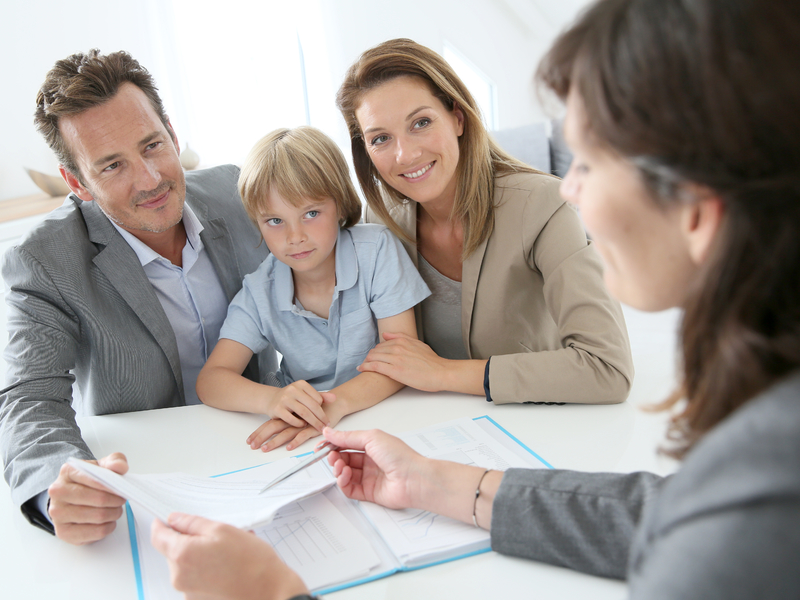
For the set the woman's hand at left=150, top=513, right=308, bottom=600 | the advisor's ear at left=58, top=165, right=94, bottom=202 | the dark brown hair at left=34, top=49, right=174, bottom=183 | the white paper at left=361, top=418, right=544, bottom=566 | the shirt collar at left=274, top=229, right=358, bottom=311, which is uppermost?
the dark brown hair at left=34, top=49, right=174, bottom=183

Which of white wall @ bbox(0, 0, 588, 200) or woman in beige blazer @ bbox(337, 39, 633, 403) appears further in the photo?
white wall @ bbox(0, 0, 588, 200)

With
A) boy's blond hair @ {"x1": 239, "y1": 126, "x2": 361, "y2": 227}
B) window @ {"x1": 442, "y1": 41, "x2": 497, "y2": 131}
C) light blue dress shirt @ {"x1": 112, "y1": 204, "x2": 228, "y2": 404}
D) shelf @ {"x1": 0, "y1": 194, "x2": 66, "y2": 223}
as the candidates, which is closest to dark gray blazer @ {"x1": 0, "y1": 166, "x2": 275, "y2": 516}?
light blue dress shirt @ {"x1": 112, "y1": 204, "x2": 228, "y2": 404}

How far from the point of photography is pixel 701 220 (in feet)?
1.52

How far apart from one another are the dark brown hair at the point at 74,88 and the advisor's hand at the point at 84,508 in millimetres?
914

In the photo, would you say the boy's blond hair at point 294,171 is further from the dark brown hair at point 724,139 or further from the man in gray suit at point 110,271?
the dark brown hair at point 724,139

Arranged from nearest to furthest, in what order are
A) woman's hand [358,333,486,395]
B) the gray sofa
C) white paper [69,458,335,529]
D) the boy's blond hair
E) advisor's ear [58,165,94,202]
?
white paper [69,458,335,529] < woman's hand [358,333,486,395] < the boy's blond hair < advisor's ear [58,165,94,202] < the gray sofa

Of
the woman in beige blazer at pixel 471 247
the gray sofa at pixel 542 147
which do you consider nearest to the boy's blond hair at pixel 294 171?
the woman in beige blazer at pixel 471 247

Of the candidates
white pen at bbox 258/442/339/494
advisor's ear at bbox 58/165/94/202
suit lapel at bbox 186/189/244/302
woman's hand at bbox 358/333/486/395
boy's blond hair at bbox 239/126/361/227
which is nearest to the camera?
white pen at bbox 258/442/339/494

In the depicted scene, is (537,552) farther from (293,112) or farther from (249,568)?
(293,112)

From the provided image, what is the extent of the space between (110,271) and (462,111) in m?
0.92

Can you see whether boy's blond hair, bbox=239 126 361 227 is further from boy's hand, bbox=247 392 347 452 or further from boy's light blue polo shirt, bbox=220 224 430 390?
boy's hand, bbox=247 392 347 452

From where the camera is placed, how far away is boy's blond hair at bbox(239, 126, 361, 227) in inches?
52.2

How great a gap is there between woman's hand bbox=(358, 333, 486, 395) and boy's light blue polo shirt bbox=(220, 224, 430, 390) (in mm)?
143

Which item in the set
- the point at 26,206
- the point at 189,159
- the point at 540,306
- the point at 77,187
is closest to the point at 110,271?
the point at 77,187
